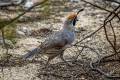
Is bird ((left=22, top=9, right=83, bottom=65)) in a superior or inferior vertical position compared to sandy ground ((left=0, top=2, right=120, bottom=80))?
superior

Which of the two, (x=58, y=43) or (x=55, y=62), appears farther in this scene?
(x=55, y=62)

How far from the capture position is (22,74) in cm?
489

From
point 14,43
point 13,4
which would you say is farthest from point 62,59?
point 13,4

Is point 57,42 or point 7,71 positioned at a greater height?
point 57,42

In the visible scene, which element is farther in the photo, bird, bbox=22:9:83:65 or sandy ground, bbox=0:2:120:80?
sandy ground, bbox=0:2:120:80

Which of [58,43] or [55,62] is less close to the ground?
[58,43]

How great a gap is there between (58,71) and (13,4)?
12.2 feet

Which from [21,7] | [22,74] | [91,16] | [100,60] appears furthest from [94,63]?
[21,7]

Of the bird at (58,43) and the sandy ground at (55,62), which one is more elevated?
the bird at (58,43)

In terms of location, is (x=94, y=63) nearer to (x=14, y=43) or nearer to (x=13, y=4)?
(x=14, y=43)

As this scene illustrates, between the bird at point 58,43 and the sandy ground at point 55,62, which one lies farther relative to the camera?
the sandy ground at point 55,62

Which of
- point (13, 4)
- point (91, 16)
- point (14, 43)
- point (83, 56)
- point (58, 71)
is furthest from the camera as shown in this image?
point (13, 4)

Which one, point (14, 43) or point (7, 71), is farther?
point (14, 43)

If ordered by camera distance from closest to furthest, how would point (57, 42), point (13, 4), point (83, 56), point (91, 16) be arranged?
1. point (57, 42)
2. point (83, 56)
3. point (91, 16)
4. point (13, 4)
